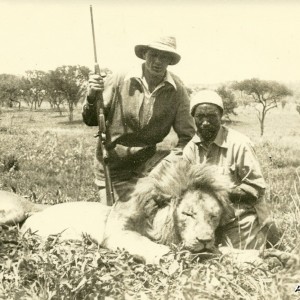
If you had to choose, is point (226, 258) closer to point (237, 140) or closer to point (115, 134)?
point (237, 140)

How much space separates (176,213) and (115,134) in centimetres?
147

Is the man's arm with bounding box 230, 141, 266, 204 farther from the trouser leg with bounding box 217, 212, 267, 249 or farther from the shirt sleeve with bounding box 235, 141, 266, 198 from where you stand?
the trouser leg with bounding box 217, 212, 267, 249

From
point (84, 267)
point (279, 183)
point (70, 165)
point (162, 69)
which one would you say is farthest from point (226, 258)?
point (70, 165)

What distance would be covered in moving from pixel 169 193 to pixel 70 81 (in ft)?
30.5

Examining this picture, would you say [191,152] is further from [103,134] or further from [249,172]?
[103,134]

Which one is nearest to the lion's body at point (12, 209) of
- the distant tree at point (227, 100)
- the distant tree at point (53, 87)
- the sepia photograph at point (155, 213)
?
the sepia photograph at point (155, 213)

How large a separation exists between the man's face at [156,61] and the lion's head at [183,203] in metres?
1.10

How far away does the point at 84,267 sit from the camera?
237 cm

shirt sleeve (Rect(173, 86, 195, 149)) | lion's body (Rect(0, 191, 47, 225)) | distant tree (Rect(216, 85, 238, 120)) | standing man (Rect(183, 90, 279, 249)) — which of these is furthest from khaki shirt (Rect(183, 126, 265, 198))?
distant tree (Rect(216, 85, 238, 120))

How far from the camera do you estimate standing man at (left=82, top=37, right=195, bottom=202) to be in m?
3.93

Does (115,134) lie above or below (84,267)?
above

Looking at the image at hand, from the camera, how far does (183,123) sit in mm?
4059

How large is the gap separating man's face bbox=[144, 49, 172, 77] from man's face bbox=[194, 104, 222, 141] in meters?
0.75

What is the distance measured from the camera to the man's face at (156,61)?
12.4 feet
